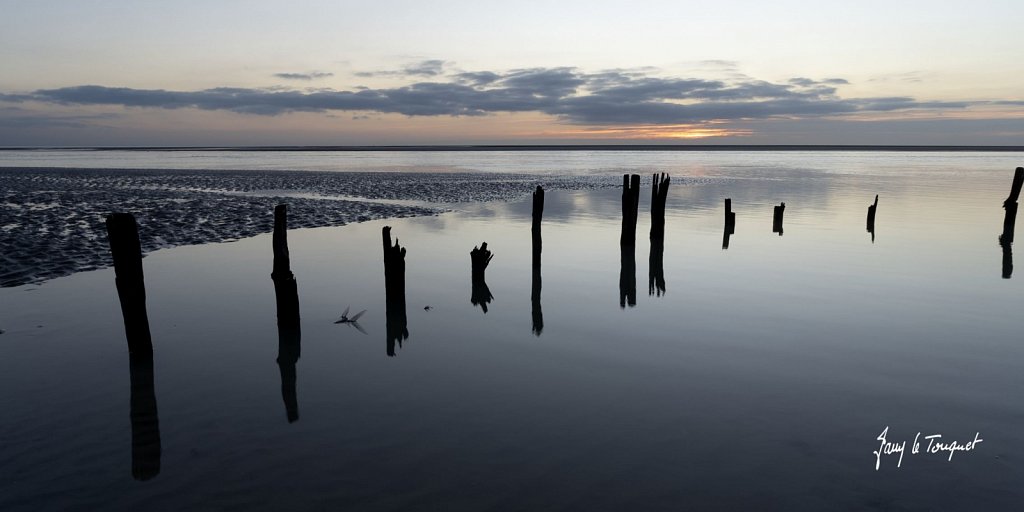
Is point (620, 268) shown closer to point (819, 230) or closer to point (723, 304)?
point (723, 304)

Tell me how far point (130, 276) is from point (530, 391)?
20.1 ft

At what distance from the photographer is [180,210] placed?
32.0m

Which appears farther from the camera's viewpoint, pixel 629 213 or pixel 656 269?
pixel 629 213

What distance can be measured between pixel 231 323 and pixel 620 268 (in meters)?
10.5

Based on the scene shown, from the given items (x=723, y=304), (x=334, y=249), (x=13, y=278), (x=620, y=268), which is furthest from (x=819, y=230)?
(x=13, y=278)

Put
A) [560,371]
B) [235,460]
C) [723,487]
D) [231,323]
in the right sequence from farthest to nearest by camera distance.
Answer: [231,323]
[560,371]
[235,460]
[723,487]

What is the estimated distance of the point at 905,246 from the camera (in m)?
22.6

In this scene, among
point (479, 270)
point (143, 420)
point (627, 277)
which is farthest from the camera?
point (627, 277)

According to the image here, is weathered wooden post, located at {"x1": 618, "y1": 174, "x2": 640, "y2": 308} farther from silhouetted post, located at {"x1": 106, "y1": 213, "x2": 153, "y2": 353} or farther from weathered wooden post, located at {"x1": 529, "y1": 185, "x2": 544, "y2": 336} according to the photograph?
silhouetted post, located at {"x1": 106, "y1": 213, "x2": 153, "y2": 353}

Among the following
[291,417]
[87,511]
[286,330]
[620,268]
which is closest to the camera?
[87,511]

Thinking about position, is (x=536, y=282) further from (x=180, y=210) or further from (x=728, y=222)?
(x=180, y=210)

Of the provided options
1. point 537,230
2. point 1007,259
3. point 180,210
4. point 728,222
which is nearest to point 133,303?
point 537,230
